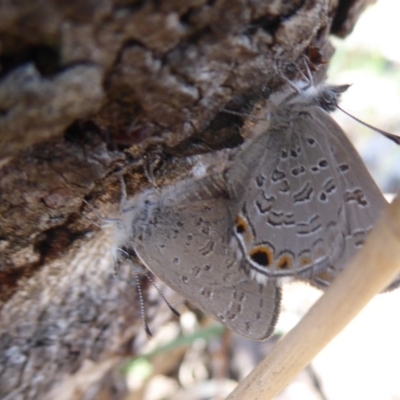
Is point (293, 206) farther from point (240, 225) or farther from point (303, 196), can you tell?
point (240, 225)

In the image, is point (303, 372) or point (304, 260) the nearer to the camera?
point (304, 260)

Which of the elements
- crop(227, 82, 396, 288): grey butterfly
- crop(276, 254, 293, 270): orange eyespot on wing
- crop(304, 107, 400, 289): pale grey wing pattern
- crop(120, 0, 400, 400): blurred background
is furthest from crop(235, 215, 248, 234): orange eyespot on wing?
crop(120, 0, 400, 400): blurred background

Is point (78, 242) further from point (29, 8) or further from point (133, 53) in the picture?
point (29, 8)

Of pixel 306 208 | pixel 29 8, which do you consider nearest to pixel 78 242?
pixel 306 208

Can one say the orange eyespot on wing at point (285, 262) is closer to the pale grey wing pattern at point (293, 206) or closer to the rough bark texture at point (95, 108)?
the pale grey wing pattern at point (293, 206)

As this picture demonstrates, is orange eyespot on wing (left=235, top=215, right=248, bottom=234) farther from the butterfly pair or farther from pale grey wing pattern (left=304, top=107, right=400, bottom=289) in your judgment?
pale grey wing pattern (left=304, top=107, right=400, bottom=289)

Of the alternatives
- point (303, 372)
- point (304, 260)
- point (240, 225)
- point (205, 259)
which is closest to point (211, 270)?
point (205, 259)
